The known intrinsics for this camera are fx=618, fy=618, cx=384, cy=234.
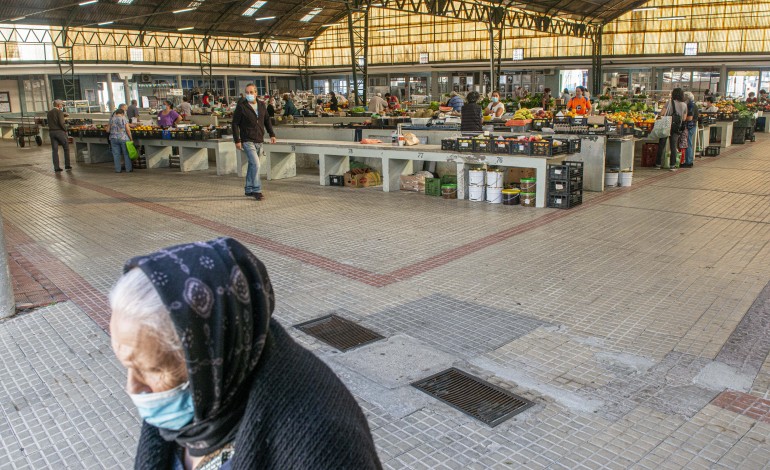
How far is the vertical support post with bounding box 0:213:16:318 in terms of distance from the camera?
496 centimetres

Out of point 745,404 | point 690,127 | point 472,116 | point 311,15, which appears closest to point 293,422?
point 745,404

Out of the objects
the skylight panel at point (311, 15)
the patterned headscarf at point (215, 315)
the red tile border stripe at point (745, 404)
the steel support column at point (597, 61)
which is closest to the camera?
the patterned headscarf at point (215, 315)

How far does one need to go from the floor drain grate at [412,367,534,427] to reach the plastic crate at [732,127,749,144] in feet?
62.4

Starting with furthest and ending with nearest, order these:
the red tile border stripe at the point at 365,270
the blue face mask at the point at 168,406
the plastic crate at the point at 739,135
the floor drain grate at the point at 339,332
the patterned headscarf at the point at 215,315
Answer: the plastic crate at the point at 739,135, the red tile border stripe at the point at 365,270, the floor drain grate at the point at 339,332, the blue face mask at the point at 168,406, the patterned headscarf at the point at 215,315

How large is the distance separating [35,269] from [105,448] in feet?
13.3

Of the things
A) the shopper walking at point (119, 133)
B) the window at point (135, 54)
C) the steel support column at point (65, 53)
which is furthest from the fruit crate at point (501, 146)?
the window at point (135, 54)

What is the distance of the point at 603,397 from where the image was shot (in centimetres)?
362

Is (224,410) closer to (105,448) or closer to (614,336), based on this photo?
(105,448)

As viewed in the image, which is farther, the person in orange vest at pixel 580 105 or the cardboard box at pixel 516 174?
the person in orange vest at pixel 580 105

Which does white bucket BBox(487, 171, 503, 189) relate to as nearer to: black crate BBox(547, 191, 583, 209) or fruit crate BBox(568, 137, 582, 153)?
black crate BBox(547, 191, 583, 209)

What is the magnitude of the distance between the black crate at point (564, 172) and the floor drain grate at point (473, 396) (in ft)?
19.2

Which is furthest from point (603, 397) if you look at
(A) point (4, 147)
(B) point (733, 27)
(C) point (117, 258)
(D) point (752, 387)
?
(B) point (733, 27)

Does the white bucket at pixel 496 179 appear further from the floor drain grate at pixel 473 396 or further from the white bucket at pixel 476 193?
the floor drain grate at pixel 473 396

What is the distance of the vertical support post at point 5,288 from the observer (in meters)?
4.96
